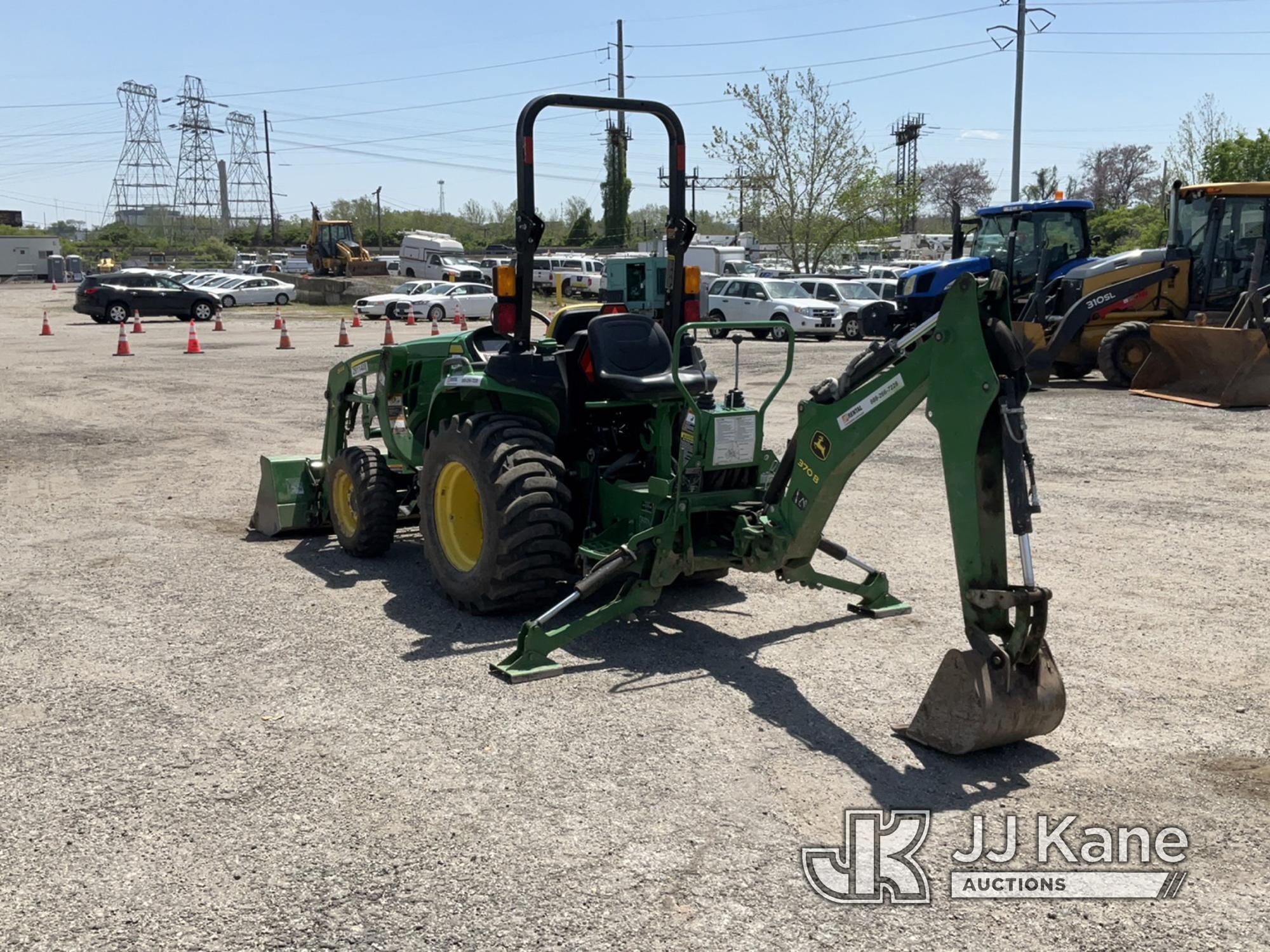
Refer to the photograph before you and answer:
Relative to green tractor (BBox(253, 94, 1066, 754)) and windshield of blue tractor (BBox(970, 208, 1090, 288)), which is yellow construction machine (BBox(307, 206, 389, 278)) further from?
green tractor (BBox(253, 94, 1066, 754))

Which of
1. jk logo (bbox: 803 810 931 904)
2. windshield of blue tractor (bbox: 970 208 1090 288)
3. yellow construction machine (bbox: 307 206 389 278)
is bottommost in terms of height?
jk logo (bbox: 803 810 931 904)

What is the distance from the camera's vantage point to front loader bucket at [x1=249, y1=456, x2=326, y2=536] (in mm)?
8766

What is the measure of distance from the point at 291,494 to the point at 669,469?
3.55 meters

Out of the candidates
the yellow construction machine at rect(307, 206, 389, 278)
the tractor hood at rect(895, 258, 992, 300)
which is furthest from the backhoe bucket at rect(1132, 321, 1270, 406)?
the yellow construction machine at rect(307, 206, 389, 278)

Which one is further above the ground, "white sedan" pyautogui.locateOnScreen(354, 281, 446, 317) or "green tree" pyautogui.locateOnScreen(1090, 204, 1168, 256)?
"green tree" pyautogui.locateOnScreen(1090, 204, 1168, 256)

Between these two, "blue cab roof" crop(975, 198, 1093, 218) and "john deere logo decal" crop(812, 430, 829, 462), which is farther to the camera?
"blue cab roof" crop(975, 198, 1093, 218)

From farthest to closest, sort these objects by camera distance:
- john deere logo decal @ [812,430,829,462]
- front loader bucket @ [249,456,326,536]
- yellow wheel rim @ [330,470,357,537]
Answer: front loader bucket @ [249,456,326,536] → yellow wheel rim @ [330,470,357,537] → john deere logo decal @ [812,430,829,462]

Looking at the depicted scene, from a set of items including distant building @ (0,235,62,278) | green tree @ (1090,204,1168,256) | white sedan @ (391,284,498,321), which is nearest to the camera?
white sedan @ (391,284,498,321)

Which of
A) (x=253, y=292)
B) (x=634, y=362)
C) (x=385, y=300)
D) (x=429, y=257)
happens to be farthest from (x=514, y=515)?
(x=429, y=257)

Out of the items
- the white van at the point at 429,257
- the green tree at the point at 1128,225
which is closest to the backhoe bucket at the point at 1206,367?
the green tree at the point at 1128,225

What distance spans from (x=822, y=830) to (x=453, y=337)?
480 centimetres

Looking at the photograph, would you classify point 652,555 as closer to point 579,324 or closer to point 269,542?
point 579,324

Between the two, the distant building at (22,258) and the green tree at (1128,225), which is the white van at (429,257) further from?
the distant building at (22,258)

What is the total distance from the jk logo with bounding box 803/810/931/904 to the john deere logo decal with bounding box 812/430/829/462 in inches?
68.7
